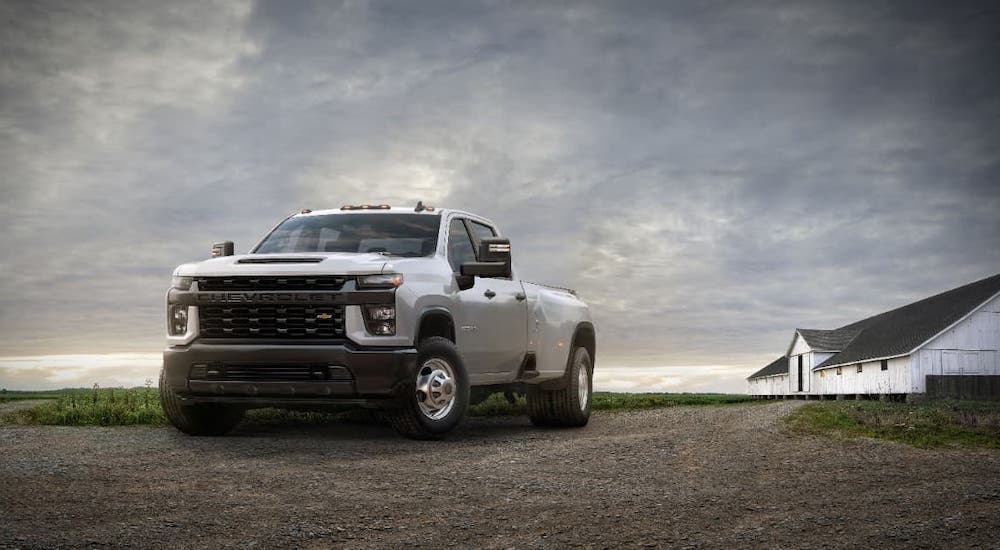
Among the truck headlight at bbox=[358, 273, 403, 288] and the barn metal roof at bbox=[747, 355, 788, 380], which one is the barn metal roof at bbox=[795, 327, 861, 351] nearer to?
the barn metal roof at bbox=[747, 355, 788, 380]

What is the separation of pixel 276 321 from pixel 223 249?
5.96ft

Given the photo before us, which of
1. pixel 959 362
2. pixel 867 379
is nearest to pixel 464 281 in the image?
pixel 959 362

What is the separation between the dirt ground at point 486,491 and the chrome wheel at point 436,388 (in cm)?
36

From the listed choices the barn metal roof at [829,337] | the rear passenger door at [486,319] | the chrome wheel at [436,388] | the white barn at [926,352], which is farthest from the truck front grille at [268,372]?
the barn metal roof at [829,337]

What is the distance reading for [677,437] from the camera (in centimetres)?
1114

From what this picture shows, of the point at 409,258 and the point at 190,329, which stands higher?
the point at 409,258

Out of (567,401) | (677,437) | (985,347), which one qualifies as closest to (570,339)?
(567,401)

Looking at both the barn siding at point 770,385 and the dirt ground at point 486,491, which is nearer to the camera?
the dirt ground at point 486,491

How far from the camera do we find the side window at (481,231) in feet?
39.7

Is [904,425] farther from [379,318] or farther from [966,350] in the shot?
[966,350]

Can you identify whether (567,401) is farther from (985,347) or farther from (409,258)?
(985,347)

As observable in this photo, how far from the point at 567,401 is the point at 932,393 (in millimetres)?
32375

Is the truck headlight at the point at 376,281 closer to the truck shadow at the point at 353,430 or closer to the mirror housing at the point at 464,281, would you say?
the mirror housing at the point at 464,281

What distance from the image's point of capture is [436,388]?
10.0 metres
